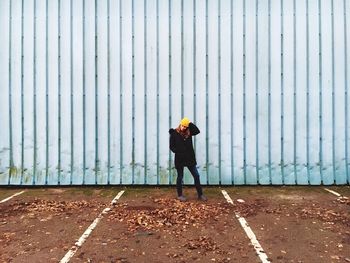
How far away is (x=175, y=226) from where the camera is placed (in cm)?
802

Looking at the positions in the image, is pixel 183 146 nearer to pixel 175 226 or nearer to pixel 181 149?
pixel 181 149

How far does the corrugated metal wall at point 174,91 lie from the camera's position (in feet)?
39.9

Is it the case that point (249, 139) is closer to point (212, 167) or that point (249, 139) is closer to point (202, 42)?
point (212, 167)

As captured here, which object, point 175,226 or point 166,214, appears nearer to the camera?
point 175,226

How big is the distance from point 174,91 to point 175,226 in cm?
518

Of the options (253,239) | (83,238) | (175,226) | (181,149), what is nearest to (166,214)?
(175,226)

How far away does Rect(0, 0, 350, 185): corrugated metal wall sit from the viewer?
12.1 m

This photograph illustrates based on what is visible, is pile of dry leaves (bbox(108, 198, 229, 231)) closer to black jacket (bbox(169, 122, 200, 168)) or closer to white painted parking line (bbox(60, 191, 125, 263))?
white painted parking line (bbox(60, 191, 125, 263))

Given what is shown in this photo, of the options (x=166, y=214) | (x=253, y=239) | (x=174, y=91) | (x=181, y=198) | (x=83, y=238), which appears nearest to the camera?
(x=253, y=239)

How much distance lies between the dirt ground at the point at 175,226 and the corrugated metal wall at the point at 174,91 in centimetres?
101

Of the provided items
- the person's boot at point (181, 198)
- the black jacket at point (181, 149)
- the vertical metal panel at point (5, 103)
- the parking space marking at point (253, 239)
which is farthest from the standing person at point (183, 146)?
the vertical metal panel at point (5, 103)

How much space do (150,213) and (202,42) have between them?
18.7 ft

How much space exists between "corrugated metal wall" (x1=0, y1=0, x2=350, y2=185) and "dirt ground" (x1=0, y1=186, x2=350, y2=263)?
39.9 inches

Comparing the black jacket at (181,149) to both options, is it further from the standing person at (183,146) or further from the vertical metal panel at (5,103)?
the vertical metal panel at (5,103)
